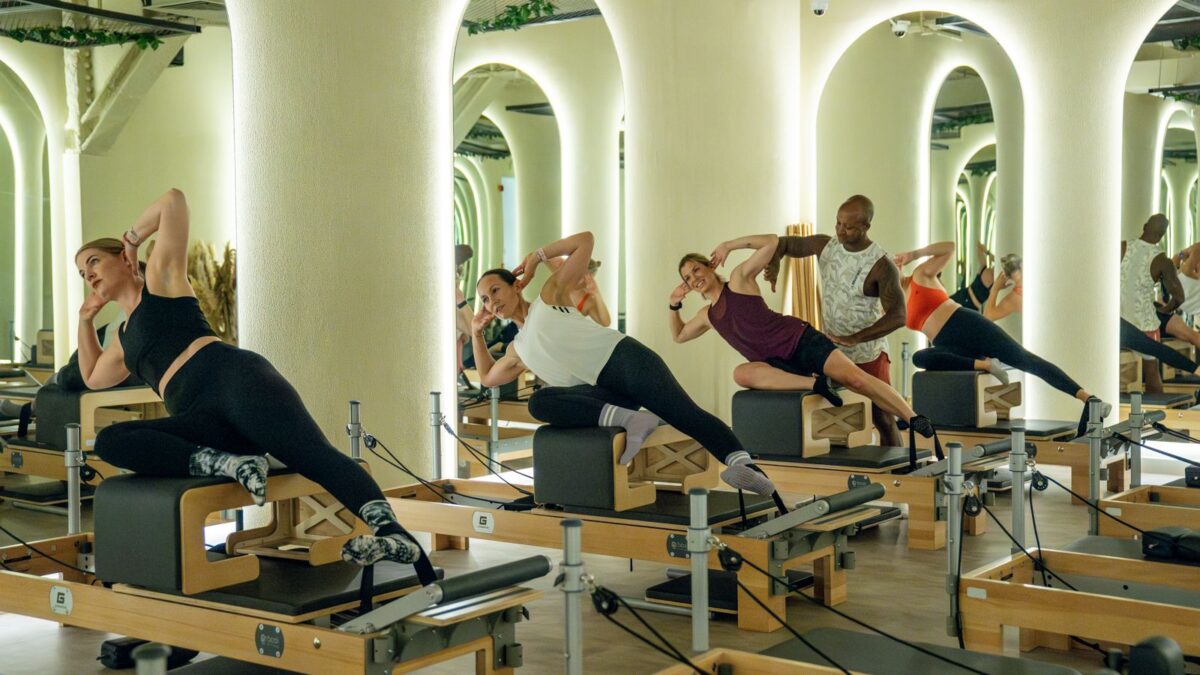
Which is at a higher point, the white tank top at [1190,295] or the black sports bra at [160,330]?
the white tank top at [1190,295]

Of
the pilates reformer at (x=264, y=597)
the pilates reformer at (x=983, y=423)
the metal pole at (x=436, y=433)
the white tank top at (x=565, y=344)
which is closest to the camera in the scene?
the pilates reformer at (x=264, y=597)

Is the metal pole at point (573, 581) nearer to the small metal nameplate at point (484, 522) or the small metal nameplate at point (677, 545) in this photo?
the small metal nameplate at point (677, 545)

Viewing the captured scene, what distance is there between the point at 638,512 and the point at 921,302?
10.0 feet

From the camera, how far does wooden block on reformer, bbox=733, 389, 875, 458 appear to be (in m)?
5.89

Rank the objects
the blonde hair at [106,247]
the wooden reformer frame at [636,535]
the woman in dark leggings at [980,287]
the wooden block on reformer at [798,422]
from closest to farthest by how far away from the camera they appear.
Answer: the blonde hair at [106,247] → the wooden reformer frame at [636,535] → the wooden block on reformer at [798,422] → the woman in dark leggings at [980,287]

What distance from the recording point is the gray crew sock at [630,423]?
189 inches

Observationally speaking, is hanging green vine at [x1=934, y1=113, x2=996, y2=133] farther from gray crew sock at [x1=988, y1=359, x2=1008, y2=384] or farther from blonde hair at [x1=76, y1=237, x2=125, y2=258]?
blonde hair at [x1=76, y1=237, x2=125, y2=258]

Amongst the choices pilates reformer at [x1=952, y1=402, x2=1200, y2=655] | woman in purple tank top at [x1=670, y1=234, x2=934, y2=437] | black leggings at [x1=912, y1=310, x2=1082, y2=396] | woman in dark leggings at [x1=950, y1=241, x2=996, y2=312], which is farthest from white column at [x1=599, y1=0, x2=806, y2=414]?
pilates reformer at [x1=952, y1=402, x2=1200, y2=655]

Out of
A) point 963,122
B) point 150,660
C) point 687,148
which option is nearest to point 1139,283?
point 963,122

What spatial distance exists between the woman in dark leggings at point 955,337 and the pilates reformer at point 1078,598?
223cm

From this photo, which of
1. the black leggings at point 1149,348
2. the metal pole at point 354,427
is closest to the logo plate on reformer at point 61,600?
the metal pole at point 354,427

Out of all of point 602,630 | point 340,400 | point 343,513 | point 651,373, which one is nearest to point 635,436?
point 651,373

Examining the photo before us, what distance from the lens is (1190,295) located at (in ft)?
26.3

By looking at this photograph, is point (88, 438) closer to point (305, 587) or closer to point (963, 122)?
point (305, 587)
